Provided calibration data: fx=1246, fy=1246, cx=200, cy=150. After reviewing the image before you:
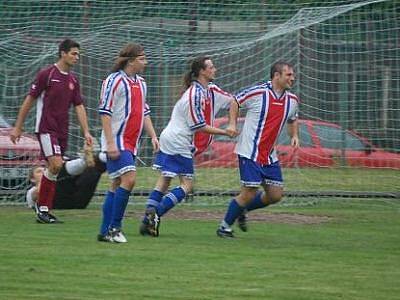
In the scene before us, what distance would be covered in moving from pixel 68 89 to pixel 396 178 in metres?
5.89

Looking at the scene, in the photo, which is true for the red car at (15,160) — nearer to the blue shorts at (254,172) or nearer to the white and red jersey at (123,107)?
the blue shorts at (254,172)

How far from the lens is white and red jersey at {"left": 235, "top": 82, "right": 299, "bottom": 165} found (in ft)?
38.6

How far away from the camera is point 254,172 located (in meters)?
11.7

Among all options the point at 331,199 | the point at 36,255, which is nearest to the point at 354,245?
the point at 36,255

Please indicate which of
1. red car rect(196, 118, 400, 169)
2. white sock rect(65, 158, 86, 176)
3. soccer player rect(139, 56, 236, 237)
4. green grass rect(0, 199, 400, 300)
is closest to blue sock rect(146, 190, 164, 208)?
soccer player rect(139, 56, 236, 237)

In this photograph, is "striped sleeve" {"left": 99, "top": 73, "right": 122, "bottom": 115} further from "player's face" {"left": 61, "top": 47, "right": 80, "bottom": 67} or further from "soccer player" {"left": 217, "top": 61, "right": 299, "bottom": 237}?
"player's face" {"left": 61, "top": 47, "right": 80, "bottom": 67}

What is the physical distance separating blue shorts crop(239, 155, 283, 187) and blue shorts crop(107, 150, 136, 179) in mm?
1199

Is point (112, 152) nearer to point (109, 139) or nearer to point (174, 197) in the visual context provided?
point (109, 139)

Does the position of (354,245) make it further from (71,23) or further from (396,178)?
(71,23)

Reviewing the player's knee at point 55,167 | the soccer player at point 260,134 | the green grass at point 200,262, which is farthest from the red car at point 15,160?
the soccer player at point 260,134

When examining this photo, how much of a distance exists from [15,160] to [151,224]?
14.3 ft

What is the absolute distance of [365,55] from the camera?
55.6ft

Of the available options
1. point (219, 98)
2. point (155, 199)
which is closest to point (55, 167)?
point (155, 199)

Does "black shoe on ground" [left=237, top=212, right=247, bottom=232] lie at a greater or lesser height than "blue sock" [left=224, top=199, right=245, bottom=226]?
lesser
